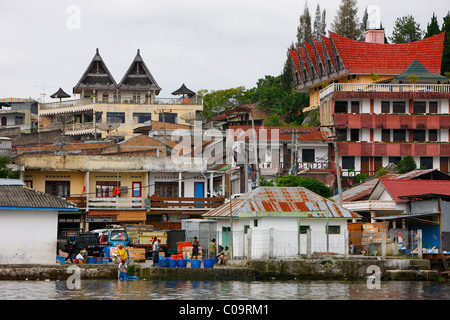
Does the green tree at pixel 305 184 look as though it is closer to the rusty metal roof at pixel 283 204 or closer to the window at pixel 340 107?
the window at pixel 340 107

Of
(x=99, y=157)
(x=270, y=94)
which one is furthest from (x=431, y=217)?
(x=270, y=94)

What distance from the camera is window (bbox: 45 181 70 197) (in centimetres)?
5800

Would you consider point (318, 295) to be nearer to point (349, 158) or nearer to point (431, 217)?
point (431, 217)

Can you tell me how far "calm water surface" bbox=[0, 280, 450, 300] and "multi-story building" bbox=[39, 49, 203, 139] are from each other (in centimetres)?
4740

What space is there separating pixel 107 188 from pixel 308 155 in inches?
742

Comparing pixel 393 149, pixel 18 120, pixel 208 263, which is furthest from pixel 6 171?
pixel 18 120

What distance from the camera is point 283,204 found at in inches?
1667

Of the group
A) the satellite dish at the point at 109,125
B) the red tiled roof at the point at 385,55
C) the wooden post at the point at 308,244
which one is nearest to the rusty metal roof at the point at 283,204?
the wooden post at the point at 308,244

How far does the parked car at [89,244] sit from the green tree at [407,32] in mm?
62370

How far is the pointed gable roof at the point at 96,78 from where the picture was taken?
92062mm

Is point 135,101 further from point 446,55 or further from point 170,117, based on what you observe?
point 446,55

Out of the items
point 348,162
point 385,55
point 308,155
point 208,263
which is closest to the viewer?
point 208,263

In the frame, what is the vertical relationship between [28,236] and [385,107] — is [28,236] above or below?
below
